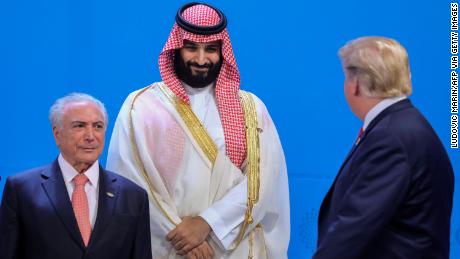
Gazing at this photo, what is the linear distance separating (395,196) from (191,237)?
133 cm

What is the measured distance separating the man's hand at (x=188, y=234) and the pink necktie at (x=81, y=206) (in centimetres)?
60

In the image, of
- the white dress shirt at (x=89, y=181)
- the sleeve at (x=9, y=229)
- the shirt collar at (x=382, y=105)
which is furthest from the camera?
the white dress shirt at (x=89, y=181)

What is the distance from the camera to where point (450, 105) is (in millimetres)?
4730

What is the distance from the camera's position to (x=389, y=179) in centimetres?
246

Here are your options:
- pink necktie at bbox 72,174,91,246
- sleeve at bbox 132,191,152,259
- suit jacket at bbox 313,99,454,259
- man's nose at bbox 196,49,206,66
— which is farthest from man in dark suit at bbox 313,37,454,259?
man's nose at bbox 196,49,206,66

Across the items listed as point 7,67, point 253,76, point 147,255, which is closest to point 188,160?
point 147,255

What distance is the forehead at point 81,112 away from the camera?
3.14 meters

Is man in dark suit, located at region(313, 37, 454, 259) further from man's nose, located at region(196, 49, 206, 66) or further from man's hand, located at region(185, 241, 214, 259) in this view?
man's nose, located at region(196, 49, 206, 66)

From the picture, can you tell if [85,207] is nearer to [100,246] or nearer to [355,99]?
[100,246]

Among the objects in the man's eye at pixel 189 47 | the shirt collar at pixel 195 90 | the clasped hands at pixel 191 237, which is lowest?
the clasped hands at pixel 191 237

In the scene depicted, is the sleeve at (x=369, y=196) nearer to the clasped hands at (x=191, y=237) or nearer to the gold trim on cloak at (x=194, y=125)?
the clasped hands at (x=191, y=237)

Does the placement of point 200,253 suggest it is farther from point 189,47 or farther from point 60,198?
point 189,47

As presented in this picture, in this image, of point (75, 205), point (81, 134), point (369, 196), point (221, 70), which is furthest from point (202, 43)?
point (369, 196)

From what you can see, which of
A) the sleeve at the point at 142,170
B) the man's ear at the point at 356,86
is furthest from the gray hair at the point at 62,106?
the man's ear at the point at 356,86
